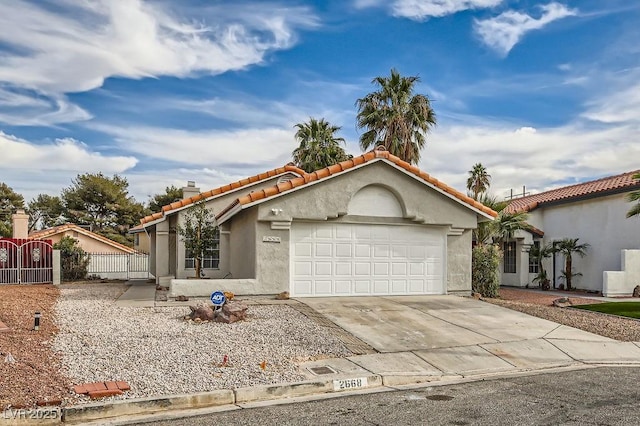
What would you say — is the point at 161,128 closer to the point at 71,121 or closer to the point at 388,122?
the point at 71,121

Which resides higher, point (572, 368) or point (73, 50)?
point (73, 50)

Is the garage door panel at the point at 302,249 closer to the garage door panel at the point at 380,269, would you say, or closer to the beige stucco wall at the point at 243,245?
the beige stucco wall at the point at 243,245

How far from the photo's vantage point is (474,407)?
6816 mm

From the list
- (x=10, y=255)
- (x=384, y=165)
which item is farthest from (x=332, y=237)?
(x=10, y=255)

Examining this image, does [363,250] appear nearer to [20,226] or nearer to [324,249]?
[324,249]

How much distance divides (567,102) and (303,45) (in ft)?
38.3

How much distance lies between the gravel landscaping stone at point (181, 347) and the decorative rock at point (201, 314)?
0.28 metres

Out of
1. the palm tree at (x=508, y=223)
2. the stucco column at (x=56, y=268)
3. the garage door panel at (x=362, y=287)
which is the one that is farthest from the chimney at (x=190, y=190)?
the palm tree at (x=508, y=223)

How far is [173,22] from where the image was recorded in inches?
547

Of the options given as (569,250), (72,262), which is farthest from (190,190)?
(569,250)

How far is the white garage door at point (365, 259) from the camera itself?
15.7 m

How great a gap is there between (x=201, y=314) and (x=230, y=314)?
644 mm

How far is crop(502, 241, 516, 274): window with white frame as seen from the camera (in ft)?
85.5

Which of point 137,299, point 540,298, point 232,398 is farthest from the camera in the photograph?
point 540,298
